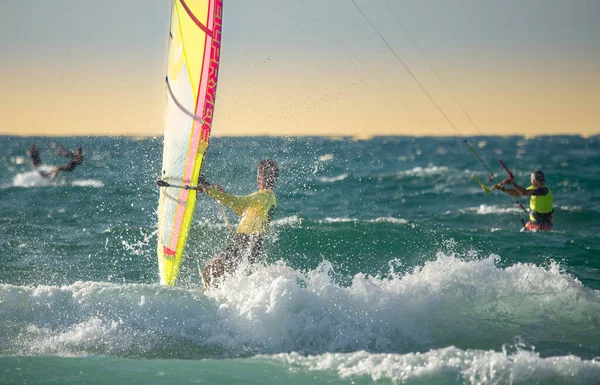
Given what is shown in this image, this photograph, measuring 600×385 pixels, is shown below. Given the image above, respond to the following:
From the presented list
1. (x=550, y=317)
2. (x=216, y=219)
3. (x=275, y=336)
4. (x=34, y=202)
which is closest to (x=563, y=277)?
(x=550, y=317)

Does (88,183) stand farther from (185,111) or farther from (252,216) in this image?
(252,216)

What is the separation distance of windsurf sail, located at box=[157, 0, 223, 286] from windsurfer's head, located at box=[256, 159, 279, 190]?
22.6 inches

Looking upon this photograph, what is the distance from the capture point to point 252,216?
6.09m

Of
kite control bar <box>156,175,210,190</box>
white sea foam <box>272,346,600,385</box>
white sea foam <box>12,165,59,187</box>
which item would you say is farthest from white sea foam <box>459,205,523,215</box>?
white sea foam <box>272,346,600,385</box>

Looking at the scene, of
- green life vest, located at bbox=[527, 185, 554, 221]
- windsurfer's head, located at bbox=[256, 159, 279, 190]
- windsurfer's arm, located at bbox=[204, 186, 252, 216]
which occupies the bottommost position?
green life vest, located at bbox=[527, 185, 554, 221]

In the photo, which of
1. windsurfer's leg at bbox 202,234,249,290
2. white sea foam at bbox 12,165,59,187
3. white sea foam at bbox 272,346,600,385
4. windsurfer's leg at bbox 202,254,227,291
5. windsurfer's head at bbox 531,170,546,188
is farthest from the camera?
white sea foam at bbox 12,165,59,187

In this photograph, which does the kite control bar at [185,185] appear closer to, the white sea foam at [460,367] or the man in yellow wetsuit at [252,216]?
the man in yellow wetsuit at [252,216]

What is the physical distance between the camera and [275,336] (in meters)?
5.64

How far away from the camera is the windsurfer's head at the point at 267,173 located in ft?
20.1

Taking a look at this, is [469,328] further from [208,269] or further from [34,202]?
[34,202]

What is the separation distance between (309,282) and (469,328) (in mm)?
1565

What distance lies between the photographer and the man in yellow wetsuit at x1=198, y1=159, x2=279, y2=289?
6070 millimetres

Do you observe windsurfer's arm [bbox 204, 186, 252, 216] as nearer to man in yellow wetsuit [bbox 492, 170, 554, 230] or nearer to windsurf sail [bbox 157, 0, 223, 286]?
windsurf sail [bbox 157, 0, 223, 286]

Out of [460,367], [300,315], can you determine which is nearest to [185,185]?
[300,315]
